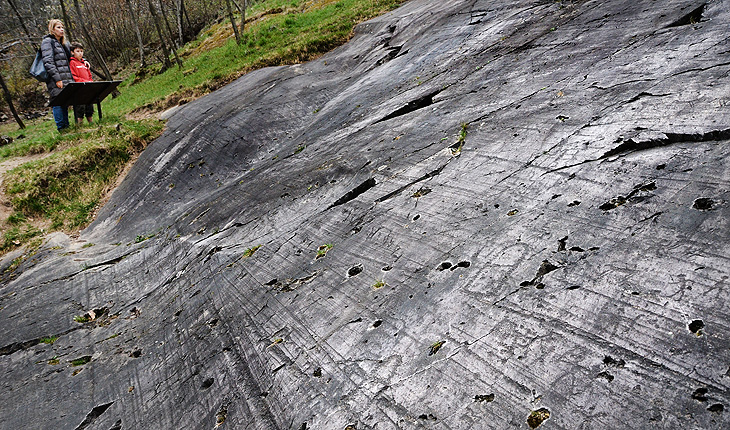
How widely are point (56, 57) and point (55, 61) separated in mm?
96

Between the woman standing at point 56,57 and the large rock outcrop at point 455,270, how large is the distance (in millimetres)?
5562

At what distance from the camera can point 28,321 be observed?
5.50 metres

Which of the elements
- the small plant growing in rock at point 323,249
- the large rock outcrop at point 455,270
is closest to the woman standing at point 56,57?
the large rock outcrop at point 455,270

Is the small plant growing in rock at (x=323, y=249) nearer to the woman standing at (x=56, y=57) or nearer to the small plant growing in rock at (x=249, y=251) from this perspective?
the small plant growing in rock at (x=249, y=251)

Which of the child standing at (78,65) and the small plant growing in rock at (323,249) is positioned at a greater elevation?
the child standing at (78,65)

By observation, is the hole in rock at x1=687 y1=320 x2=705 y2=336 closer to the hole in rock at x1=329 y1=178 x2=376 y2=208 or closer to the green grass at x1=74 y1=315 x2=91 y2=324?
the hole in rock at x1=329 y1=178 x2=376 y2=208

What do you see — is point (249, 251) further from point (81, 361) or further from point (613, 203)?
point (613, 203)

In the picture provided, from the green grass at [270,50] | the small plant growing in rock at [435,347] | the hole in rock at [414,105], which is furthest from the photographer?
the green grass at [270,50]

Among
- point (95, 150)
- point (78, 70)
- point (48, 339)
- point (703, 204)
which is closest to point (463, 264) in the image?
point (703, 204)

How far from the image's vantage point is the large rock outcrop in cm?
250

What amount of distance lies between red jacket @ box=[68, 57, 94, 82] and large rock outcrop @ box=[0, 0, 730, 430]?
6163 millimetres

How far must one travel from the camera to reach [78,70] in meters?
11.4

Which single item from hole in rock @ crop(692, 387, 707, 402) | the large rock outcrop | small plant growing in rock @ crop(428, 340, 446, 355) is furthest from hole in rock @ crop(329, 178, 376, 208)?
hole in rock @ crop(692, 387, 707, 402)

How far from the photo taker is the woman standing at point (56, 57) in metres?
10.5
